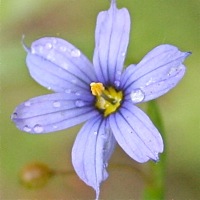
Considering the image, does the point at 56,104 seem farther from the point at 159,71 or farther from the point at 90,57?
the point at 90,57

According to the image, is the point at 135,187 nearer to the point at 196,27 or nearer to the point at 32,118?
the point at 196,27

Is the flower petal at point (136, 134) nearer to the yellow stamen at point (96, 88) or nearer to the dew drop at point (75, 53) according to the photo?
the yellow stamen at point (96, 88)

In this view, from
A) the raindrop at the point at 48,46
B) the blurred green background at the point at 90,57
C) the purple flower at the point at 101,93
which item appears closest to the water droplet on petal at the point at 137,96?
the purple flower at the point at 101,93

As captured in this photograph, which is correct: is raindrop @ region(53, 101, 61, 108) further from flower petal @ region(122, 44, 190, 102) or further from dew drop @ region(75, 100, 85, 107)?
→ flower petal @ region(122, 44, 190, 102)

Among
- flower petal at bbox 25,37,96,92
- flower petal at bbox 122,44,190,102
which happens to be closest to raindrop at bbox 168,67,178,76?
flower petal at bbox 122,44,190,102

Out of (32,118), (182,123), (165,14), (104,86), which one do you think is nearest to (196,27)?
(165,14)

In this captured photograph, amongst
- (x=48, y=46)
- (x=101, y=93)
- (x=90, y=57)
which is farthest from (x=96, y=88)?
(x=90, y=57)
